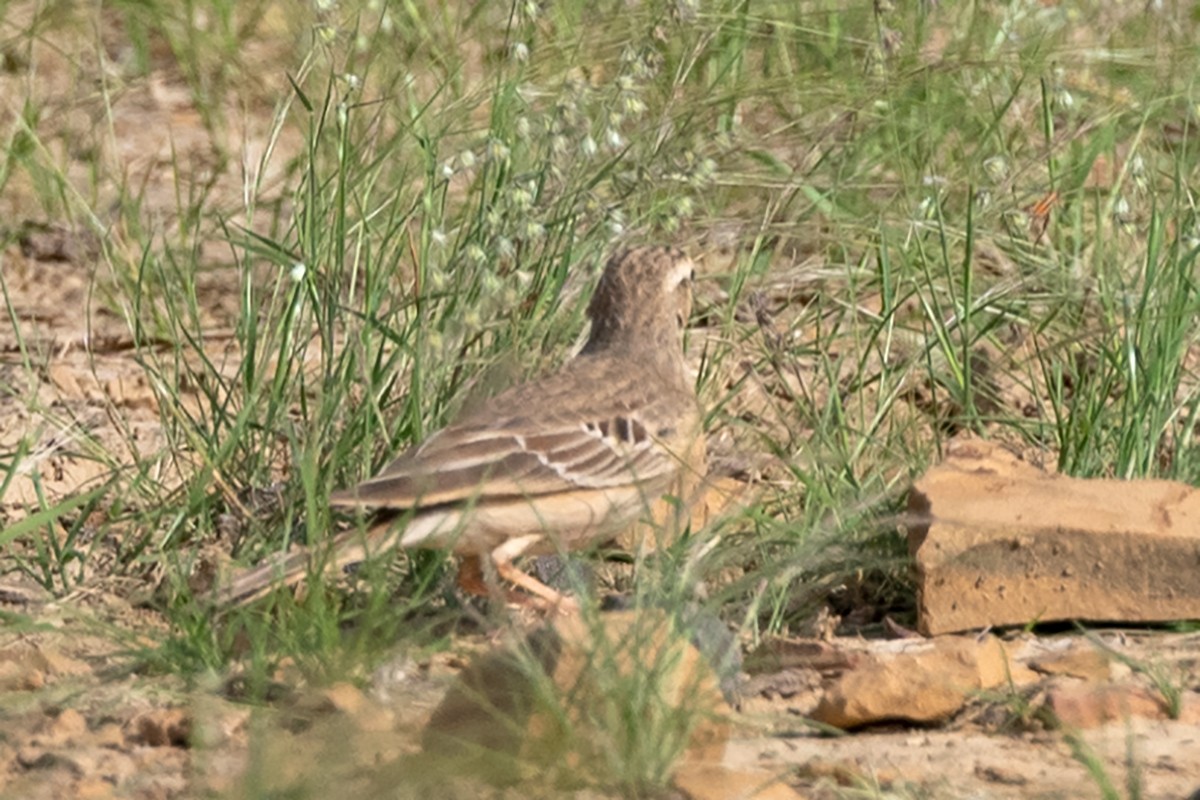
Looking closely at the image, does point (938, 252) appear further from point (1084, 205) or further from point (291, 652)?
point (291, 652)

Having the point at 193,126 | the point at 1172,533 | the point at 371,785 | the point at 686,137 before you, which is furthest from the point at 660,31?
the point at 193,126

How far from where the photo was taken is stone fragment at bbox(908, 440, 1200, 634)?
451cm

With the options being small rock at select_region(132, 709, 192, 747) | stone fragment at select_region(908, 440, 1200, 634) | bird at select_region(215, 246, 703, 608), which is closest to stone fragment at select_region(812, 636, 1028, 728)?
stone fragment at select_region(908, 440, 1200, 634)

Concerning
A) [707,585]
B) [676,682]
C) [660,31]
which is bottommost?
[707,585]

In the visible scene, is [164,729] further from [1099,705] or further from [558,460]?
[1099,705]

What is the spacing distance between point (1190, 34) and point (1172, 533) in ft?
11.2

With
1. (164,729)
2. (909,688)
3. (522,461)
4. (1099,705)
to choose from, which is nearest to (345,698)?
(164,729)

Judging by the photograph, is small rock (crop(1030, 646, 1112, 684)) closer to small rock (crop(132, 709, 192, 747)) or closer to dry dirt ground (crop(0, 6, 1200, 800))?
dry dirt ground (crop(0, 6, 1200, 800))

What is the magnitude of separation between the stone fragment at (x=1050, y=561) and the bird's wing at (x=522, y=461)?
640 mm

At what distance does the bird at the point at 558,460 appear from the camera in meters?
4.33

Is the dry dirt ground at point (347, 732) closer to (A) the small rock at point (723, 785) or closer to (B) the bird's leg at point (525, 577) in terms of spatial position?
(A) the small rock at point (723, 785)

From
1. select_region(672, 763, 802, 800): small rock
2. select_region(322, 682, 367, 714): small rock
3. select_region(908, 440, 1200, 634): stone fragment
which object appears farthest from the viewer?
select_region(908, 440, 1200, 634): stone fragment

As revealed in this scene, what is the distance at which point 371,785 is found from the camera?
10.5 feet

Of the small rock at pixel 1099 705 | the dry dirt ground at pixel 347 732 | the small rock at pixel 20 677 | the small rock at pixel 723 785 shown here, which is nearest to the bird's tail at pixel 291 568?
the dry dirt ground at pixel 347 732
